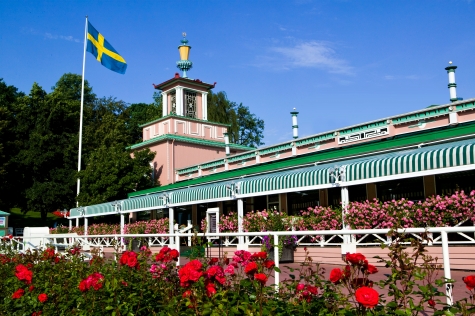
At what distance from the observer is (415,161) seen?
1359 cm

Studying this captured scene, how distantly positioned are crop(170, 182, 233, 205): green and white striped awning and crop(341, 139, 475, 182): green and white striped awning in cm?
614

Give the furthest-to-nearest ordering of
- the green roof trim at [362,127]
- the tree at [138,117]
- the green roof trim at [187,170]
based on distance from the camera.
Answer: the tree at [138,117] → the green roof trim at [187,170] → the green roof trim at [362,127]

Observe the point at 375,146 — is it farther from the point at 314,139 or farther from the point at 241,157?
the point at 241,157

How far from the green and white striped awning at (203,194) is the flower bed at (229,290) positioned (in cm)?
1295

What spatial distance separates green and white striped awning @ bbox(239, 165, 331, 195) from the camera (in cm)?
1619

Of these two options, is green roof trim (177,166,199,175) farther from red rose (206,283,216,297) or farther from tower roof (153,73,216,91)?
red rose (206,283,216,297)

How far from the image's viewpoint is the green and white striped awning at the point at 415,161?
41.0 ft

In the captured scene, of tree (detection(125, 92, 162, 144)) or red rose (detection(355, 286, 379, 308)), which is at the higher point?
tree (detection(125, 92, 162, 144))

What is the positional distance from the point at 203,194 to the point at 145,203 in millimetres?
5258

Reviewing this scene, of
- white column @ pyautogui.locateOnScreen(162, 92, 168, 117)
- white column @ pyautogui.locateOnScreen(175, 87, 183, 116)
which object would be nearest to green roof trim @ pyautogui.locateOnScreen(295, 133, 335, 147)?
white column @ pyautogui.locateOnScreen(175, 87, 183, 116)

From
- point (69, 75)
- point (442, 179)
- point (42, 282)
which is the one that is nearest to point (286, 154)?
point (442, 179)

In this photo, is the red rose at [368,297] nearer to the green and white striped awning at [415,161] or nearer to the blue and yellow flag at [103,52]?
the green and white striped awning at [415,161]

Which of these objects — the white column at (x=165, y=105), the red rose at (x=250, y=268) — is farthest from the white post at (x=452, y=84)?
the white column at (x=165, y=105)

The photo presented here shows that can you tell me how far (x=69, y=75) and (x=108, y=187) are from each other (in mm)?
39791
